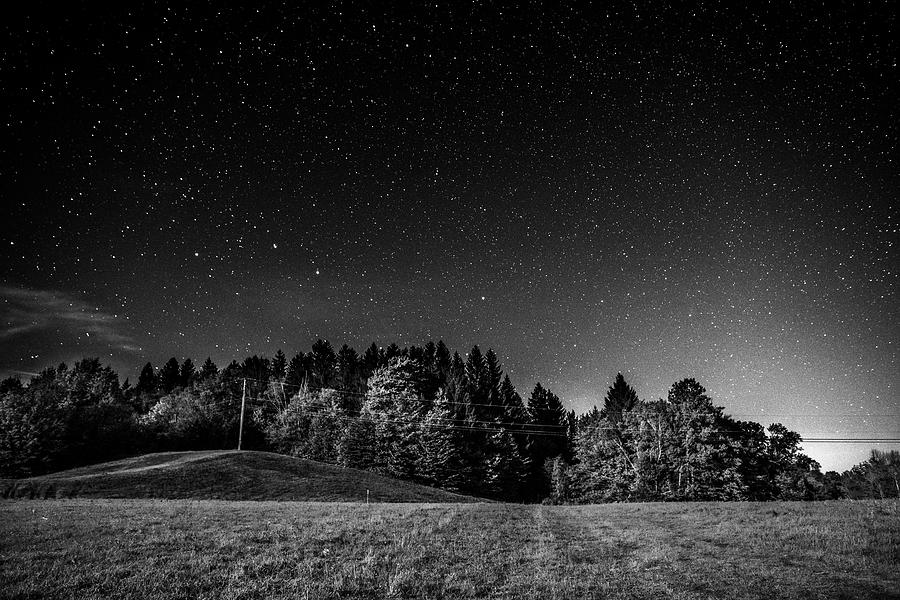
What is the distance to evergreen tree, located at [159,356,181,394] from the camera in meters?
130

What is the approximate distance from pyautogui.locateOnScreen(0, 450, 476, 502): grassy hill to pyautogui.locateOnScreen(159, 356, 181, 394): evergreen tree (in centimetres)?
9004

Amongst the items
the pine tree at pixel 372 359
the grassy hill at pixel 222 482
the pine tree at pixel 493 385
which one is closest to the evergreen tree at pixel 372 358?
the pine tree at pixel 372 359

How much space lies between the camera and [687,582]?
10.3m

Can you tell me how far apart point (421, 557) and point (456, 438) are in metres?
59.5

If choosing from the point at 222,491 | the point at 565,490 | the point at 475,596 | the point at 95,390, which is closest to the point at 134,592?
the point at 475,596

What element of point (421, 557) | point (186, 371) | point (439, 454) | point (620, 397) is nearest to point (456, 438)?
point (439, 454)

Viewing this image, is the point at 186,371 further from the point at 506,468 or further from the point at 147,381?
the point at 506,468

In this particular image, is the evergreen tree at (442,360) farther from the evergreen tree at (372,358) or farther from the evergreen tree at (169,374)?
the evergreen tree at (169,374)

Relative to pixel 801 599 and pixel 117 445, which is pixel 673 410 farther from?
pixel 117 445

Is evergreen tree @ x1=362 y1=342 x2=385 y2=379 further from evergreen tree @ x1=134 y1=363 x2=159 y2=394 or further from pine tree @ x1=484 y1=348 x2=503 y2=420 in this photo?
evergreen tree @ x1=134 y1=363 x2=159 y2=394

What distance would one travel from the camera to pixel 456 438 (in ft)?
228

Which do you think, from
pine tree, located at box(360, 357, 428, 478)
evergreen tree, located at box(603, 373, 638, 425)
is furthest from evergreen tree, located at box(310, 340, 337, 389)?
evergreen tree, located at box(603, 373, 638, 425)

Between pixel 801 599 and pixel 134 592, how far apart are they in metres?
12.8

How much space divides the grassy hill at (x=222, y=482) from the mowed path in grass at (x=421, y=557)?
15112 mm
